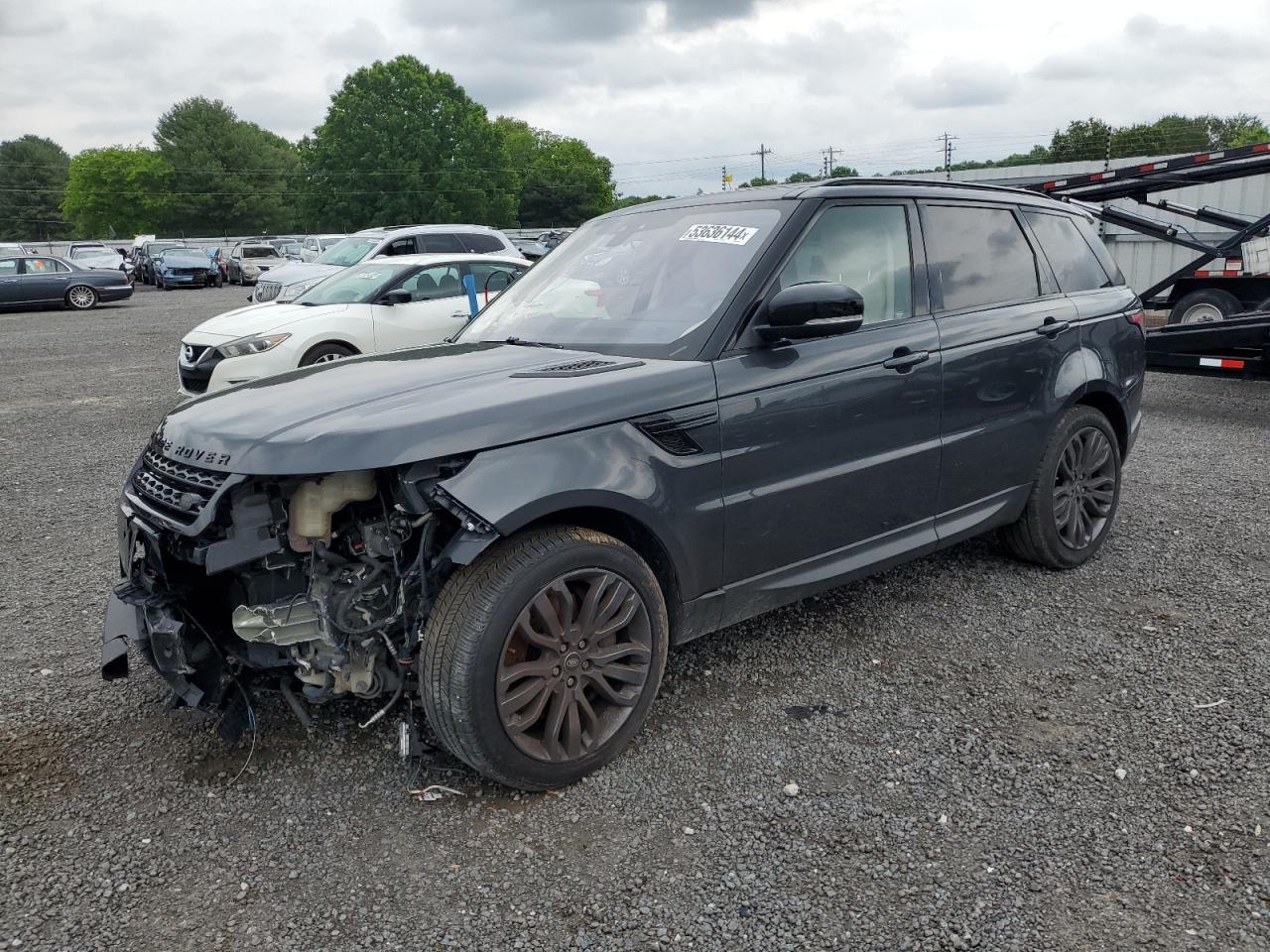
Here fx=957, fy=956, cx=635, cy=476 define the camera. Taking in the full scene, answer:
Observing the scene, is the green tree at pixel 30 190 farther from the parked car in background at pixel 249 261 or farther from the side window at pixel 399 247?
the side window at pixel 399 247

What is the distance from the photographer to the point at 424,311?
975 cm

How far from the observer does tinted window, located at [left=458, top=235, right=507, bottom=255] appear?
49.0 ft

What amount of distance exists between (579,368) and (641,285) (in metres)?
0.65

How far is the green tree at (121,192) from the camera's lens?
89.1 meters

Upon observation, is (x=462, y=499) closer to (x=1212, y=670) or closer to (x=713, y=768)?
(x=713, y=768)

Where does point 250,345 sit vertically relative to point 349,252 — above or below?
below

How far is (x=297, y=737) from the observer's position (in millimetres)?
3316

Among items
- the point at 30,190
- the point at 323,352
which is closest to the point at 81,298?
the point at 323,352

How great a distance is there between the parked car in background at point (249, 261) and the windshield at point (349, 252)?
19.9 m

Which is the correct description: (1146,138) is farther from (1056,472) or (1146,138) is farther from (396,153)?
(1056,472)

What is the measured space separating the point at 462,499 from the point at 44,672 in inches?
92.4

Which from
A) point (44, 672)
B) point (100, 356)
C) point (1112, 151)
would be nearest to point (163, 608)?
point (44, 672)

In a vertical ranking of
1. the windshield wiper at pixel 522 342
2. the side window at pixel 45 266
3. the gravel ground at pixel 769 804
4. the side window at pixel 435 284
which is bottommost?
the gravel ground at pixel 769 804

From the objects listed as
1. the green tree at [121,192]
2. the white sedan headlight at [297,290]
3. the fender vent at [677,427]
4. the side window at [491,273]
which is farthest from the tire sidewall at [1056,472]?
the green tree at [121,192]
